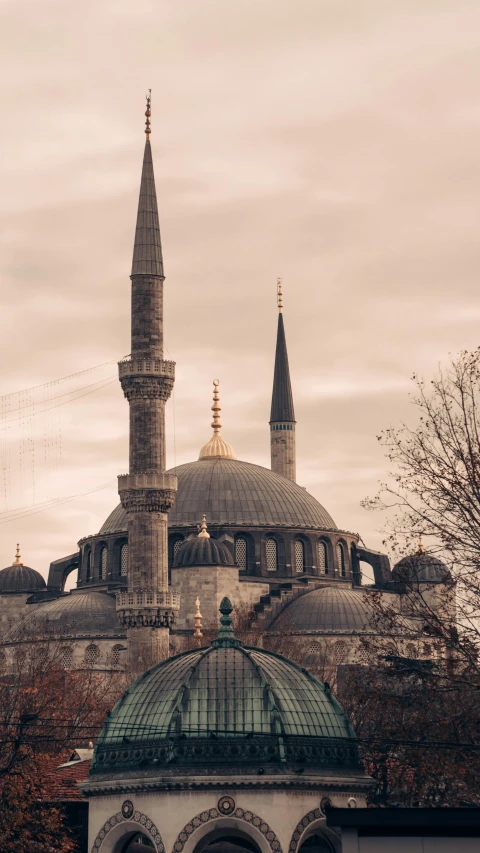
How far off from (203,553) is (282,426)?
761 inches

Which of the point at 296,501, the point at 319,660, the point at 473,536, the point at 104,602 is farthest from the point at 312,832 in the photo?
the point at 296,501

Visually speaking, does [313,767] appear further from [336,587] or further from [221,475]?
[221,475]

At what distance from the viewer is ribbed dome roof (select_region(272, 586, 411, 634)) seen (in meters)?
93.2

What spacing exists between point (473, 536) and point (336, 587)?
61057 millimetres

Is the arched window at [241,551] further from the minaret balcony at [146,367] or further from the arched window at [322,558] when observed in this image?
the minaret balcony at [146,367]

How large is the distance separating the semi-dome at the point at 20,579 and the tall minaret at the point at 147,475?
2856 centimetres

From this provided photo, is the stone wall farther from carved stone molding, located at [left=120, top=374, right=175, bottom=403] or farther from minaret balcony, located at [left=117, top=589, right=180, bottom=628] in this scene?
carved stone molding, located at [left=120, top=374, right=175, bottom=403]

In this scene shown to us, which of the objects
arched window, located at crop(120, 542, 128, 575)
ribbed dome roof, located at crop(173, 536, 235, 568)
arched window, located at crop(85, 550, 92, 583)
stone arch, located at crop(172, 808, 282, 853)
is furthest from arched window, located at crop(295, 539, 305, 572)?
stone arch, located at crop(172, 808, 282, 853)

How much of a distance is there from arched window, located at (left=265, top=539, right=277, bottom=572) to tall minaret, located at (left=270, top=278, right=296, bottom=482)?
30.1 feet

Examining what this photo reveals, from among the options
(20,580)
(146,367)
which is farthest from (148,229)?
(20,580)

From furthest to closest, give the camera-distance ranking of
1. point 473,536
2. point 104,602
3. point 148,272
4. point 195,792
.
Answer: point 104,602 → point 148,272 → point 473,536 → point 195,792

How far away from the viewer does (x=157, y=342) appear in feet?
253

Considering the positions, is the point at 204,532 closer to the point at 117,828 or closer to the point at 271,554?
the point at 271,554

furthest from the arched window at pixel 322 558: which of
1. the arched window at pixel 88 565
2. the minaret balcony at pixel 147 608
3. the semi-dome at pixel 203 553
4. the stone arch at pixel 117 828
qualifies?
the stone arch at pixel 117 828
